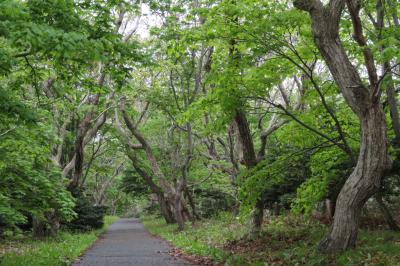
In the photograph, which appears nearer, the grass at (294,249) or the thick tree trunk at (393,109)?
the grass at (294,249)

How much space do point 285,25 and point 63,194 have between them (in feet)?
30.6

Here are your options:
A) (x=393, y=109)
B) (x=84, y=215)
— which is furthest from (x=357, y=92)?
(x=84, y=215)

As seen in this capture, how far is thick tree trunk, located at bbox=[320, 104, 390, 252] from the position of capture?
747cm

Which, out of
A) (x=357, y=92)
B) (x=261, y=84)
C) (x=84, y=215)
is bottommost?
(x=84, y=215)

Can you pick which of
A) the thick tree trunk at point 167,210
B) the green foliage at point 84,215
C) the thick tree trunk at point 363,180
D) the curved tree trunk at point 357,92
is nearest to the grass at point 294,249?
the thick tree trunk at point 363,180

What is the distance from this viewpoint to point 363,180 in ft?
25.0

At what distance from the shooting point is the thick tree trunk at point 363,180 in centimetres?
747

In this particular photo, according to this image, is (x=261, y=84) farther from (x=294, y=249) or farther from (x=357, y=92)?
(x=294, y=249)

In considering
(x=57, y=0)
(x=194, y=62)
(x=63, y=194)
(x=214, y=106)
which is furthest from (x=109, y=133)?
(x=57, y=0)

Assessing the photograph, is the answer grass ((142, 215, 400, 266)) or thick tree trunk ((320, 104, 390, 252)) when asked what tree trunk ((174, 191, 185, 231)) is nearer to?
grass ((142, 215, 400, 266))

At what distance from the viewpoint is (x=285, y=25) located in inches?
317

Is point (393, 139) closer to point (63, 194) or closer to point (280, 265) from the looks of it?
point (280, 265)

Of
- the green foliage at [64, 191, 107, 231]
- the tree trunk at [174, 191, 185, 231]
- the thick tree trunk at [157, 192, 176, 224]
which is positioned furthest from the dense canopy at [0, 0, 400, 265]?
the thick tree trunk at [157, 192, 176, 224]

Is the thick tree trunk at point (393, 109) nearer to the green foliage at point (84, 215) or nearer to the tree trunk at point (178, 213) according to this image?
the tree trunk at point (178, 213)
